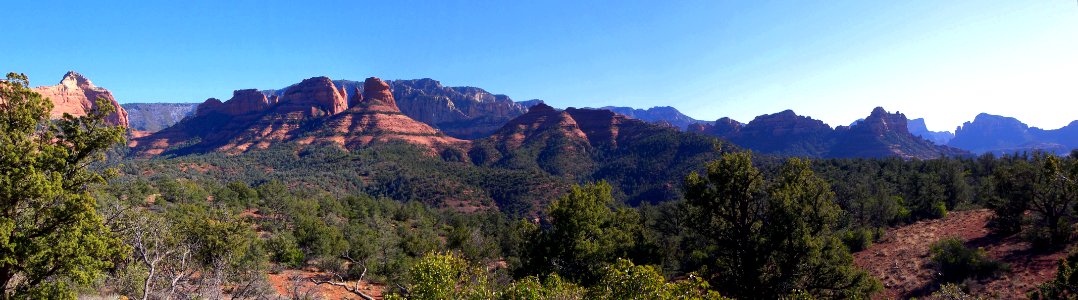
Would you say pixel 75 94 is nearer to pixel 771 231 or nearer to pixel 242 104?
pixel 242 104

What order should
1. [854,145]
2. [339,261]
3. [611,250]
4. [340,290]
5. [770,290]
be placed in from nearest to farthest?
1. [770,290]
2. [611,250]
3. [340,290]
4. [339,261]
5. [854,145]

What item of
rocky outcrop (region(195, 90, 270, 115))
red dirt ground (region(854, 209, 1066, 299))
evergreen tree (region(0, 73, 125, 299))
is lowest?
red dirt ground (region(854, 209, 1066, 299))

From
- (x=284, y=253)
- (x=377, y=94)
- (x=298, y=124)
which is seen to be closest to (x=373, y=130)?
(x=298, y=124)

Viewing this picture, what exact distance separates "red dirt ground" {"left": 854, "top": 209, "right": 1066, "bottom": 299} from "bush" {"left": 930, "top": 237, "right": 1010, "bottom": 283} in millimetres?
663

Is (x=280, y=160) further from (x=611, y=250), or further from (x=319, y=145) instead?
(x=611, y=250)

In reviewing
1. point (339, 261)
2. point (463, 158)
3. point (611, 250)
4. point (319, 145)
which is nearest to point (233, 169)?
point (319, 145)

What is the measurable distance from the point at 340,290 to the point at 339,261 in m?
5.33

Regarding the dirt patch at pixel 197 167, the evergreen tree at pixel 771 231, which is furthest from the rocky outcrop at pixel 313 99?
the evergreen tree at pixel 771 231

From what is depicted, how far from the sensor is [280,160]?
120000mm

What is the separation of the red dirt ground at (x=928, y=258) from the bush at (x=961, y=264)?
0.66m

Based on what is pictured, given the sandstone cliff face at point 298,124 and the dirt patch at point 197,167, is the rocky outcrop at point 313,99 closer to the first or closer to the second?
the sandstone cliff face at point 298,124

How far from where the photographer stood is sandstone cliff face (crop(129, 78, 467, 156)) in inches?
5704

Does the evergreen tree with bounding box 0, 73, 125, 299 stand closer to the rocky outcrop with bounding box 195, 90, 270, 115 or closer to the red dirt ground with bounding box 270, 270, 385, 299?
the red dirt ground with bounding box 270, 270, 385, 299

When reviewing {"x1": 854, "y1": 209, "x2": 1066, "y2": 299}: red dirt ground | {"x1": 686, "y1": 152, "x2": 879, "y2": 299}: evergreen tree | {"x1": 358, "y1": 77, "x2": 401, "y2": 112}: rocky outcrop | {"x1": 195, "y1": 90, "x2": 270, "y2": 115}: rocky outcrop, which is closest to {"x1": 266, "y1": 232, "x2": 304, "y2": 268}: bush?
{"x1": 686, "y1": 152, "x2": 879, "y2": 299}: evergreen tree
